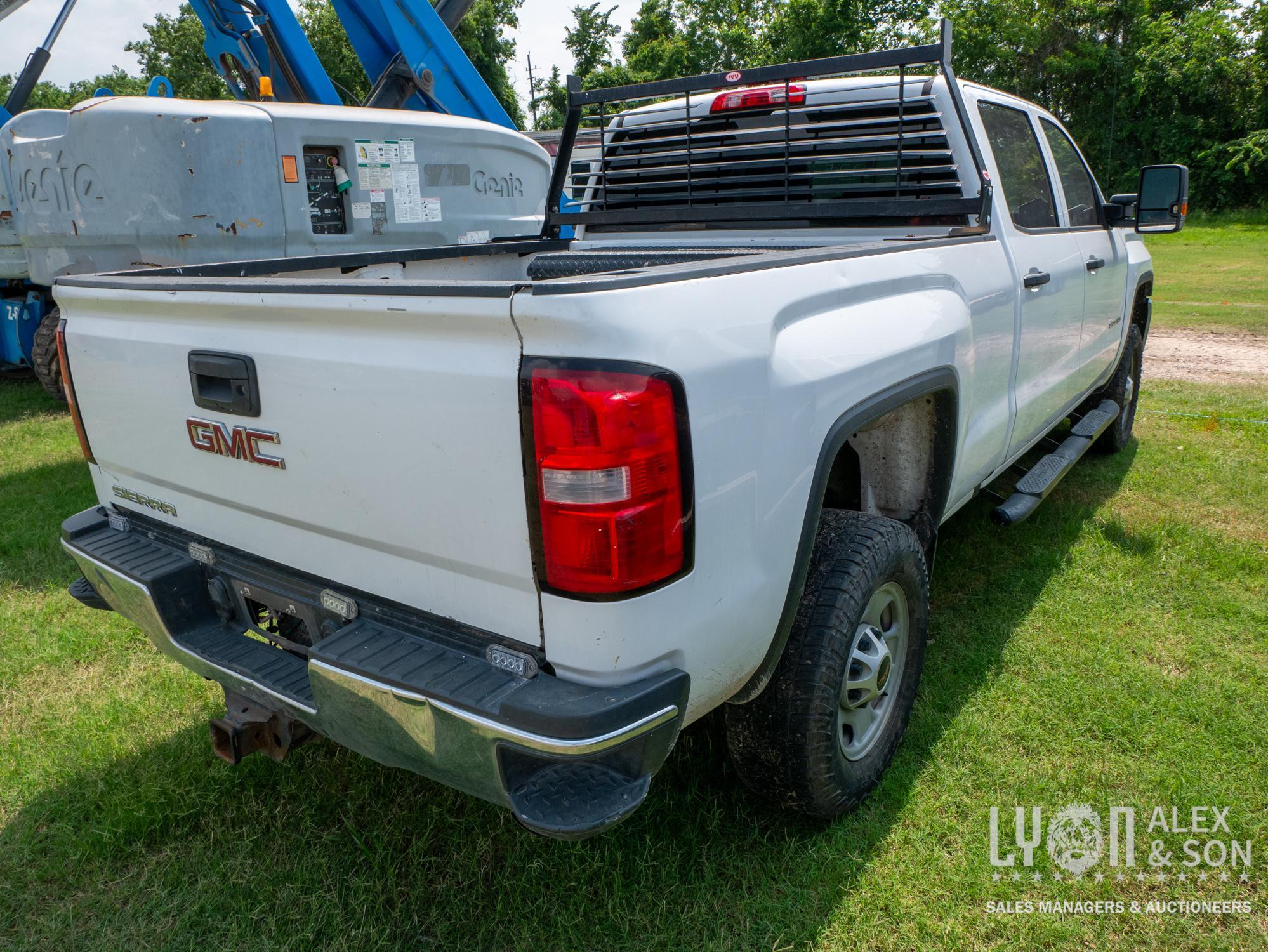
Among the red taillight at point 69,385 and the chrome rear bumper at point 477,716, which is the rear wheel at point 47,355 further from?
the chrome rear bumper at point 477,716

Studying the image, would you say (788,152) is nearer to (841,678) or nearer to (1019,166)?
(1019,166)

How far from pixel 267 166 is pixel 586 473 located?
17.5 ft

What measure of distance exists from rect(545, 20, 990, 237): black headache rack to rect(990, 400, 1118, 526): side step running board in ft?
3.62

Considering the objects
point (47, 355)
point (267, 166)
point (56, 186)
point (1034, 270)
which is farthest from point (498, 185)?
point (1034, 270)

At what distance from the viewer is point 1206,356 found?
8.95 meters

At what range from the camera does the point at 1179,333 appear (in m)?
10.3

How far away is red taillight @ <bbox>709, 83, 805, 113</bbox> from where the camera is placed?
3.66m

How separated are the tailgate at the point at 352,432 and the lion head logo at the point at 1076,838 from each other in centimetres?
163

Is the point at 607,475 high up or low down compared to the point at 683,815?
up

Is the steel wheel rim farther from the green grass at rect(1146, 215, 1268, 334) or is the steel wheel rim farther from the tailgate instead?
the green grass at rect(1146, 215, 1268, 334)

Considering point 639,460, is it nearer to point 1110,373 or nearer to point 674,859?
point 674,859

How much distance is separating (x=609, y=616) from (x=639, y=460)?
11.9 inches

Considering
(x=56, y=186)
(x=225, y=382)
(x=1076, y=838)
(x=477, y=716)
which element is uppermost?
(x=56, y=186)

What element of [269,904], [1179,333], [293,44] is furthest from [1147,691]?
[1179,333]
